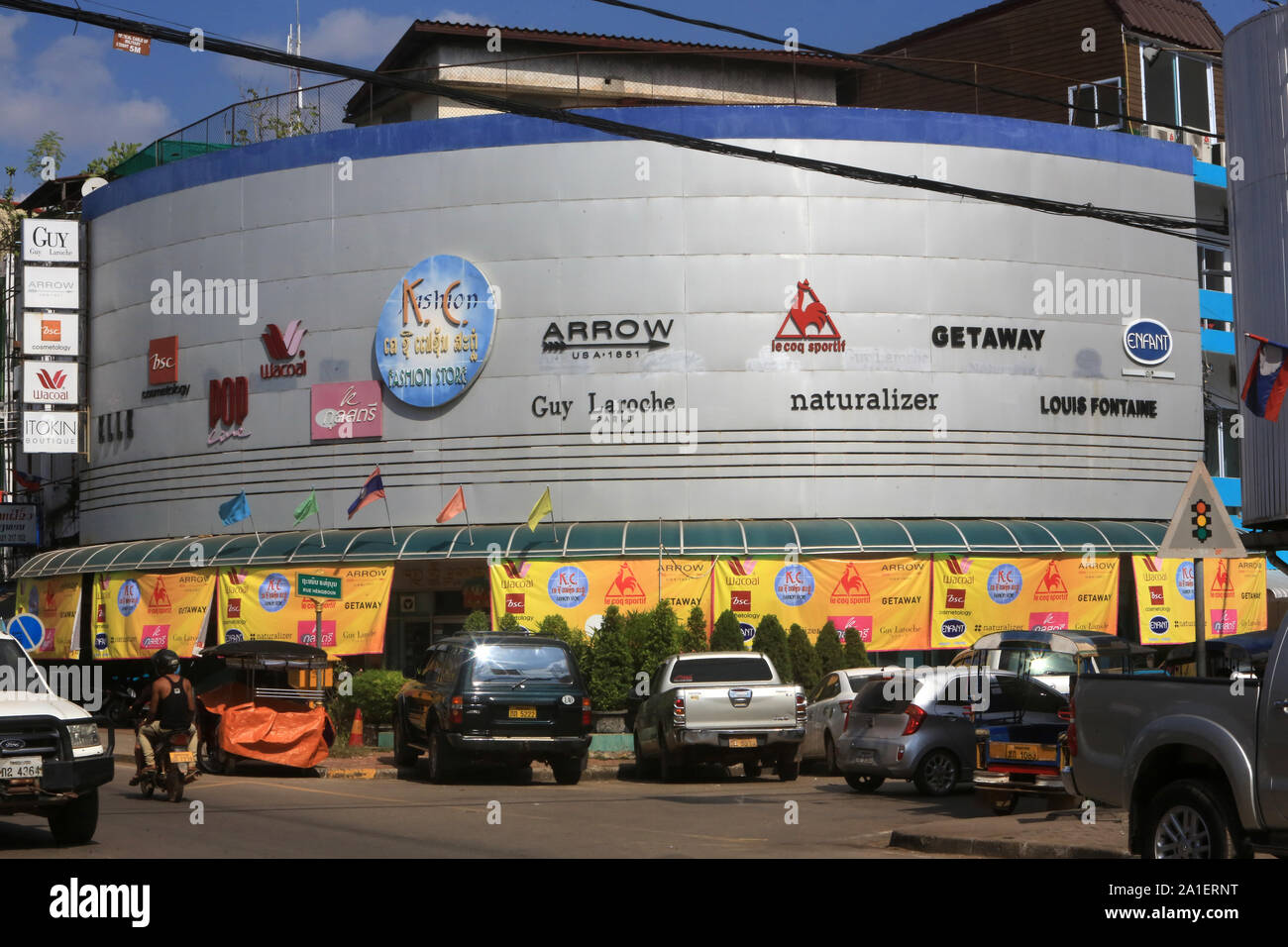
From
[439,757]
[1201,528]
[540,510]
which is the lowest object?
[439,757]

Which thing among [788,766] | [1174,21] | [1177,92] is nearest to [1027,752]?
[788,766]

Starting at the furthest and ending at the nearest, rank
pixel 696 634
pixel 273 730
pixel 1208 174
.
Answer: pixel 1208 174 < pixel 696 634 < pixel 273 730

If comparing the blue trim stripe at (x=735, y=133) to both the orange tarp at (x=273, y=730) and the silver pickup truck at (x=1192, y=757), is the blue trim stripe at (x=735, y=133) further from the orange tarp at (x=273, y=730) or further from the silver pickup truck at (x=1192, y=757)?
the silver pickup truck at (x=1192, y=757)

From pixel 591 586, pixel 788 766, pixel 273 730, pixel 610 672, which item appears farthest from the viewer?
pixel 591 586

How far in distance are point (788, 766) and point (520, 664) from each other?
414 centimetres

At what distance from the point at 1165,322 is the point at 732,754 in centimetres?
1822

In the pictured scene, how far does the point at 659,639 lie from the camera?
89.2 feet

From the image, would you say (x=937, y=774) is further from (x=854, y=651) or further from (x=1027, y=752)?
(x=854, y=651)

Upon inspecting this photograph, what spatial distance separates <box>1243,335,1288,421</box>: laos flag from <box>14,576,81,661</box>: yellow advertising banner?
27108 millimetres

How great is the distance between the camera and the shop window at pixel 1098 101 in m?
39.2

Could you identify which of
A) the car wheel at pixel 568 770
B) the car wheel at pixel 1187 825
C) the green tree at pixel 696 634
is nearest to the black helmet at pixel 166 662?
the car wheel at pixel 568 770

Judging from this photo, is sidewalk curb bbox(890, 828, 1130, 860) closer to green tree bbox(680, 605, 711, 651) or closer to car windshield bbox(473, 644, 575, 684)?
car windshield bbox(473, 644, 575, 684)

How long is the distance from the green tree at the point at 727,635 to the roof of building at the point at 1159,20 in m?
22.5
